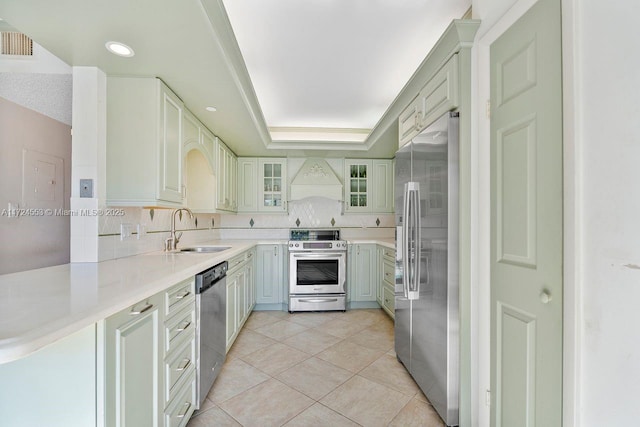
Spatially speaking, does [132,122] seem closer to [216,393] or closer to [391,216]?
[216,393]

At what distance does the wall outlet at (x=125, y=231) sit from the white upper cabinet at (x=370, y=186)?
284 centimetres

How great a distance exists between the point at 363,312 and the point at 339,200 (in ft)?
5.28

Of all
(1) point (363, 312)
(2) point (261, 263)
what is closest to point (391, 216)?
(1) point (363, 312)

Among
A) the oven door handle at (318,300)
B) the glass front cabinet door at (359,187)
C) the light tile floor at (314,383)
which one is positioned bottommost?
the light tile floor at (314,383)

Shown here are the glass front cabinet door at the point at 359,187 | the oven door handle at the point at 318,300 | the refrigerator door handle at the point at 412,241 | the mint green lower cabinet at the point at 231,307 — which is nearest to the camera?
the refrigerator door handle at the point at 412,241

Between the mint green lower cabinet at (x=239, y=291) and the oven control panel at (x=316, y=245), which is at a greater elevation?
the oven control panel at (x=316, y=245)

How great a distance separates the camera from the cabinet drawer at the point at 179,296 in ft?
4.60

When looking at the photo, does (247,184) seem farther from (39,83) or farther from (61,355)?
(61,355)

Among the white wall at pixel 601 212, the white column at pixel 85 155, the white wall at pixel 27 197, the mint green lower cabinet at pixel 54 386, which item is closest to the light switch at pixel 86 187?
the white column at pixel 85 155

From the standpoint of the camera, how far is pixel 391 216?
14.6ft

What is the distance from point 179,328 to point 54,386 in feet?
1.96

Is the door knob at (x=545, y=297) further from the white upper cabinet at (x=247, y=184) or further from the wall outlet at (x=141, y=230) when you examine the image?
the white upper cabinet at (x=247, y=184)

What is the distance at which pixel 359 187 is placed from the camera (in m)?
4.22

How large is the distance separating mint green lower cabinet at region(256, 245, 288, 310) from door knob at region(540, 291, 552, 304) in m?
3.02
